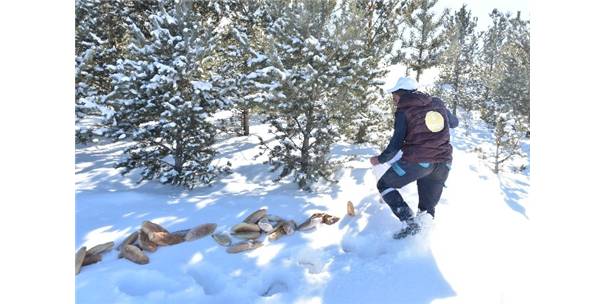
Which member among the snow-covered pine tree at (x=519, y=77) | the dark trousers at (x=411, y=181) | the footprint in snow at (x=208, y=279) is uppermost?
the snow-covered pine tree at (x=519, y=77)

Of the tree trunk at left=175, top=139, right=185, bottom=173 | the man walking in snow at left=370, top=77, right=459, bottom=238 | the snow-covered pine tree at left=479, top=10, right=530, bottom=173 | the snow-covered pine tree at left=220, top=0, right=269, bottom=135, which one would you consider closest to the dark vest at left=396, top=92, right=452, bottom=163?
the man walking in snow at left=370, top=77, right=459, bottom=238

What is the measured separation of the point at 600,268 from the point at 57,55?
3.28 m

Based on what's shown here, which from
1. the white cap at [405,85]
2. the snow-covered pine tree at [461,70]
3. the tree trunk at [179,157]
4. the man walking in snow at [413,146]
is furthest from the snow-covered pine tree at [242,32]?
the snow-covered pine tree at [461,70]

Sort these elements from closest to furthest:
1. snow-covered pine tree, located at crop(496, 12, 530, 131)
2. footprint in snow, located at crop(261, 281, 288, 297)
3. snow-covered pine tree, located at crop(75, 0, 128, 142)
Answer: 1. footprint in snow, located at crop(261, 281, 288, 297)
2. snow-covered pine tree, located at crop(75, 0, 128, 142)
3. snow-covered pine tree, located at crop(496, 12, 530, 131)

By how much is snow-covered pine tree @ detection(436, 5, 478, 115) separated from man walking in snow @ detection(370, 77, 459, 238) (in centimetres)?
1947

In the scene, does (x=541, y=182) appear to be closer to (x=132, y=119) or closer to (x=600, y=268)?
(x=600, y=268)

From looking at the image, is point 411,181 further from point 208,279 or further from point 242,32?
point 242,32

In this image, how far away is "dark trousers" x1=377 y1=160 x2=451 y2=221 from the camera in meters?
3.54

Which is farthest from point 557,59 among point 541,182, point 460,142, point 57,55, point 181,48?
point 460,142

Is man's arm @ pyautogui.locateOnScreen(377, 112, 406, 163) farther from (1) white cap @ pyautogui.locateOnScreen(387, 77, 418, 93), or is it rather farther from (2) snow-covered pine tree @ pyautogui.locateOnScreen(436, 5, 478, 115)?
(2) snow-covered pine tree @ pyautogui.locateOnScreen(436, 5, 478, 115)

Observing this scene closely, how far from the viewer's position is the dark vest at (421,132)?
352cm

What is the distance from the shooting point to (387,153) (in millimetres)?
3557

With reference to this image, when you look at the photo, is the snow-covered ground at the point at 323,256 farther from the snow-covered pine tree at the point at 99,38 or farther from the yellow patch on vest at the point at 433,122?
the snow-covered pine tree at the point at 99,38

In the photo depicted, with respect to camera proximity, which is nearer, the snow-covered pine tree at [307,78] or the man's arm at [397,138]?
the man's arm at [397,138]
